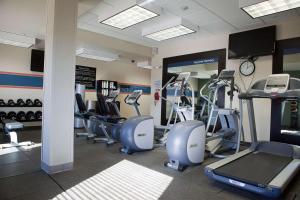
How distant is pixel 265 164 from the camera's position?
3092mm

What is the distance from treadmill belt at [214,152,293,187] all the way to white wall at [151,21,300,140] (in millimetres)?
1803

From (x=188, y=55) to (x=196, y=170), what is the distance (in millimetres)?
4338

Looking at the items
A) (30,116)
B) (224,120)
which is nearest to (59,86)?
(224,120)

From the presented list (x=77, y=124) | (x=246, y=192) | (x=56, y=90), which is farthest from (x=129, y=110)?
(x=246, y=192)

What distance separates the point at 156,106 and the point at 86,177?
504 centimetres

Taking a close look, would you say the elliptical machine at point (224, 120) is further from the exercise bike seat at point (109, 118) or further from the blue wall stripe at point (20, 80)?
the blue wall stripe at point (20, 80)

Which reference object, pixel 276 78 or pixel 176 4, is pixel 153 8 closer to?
pixel 176 4

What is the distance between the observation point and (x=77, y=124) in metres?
7.18

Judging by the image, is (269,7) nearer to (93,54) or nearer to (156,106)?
(156,106)

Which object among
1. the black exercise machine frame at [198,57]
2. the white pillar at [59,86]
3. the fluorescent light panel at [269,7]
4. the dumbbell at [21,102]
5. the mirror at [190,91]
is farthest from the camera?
the dumbbell at [21,102]

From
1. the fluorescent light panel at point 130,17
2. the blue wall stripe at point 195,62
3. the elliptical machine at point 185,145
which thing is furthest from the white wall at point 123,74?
the elliptical machine at point 185,145

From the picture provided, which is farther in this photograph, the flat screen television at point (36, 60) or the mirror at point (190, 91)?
the flat screen television at point (36, 60)

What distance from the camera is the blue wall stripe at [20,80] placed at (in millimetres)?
6422

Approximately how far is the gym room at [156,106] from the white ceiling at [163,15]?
2 cm
